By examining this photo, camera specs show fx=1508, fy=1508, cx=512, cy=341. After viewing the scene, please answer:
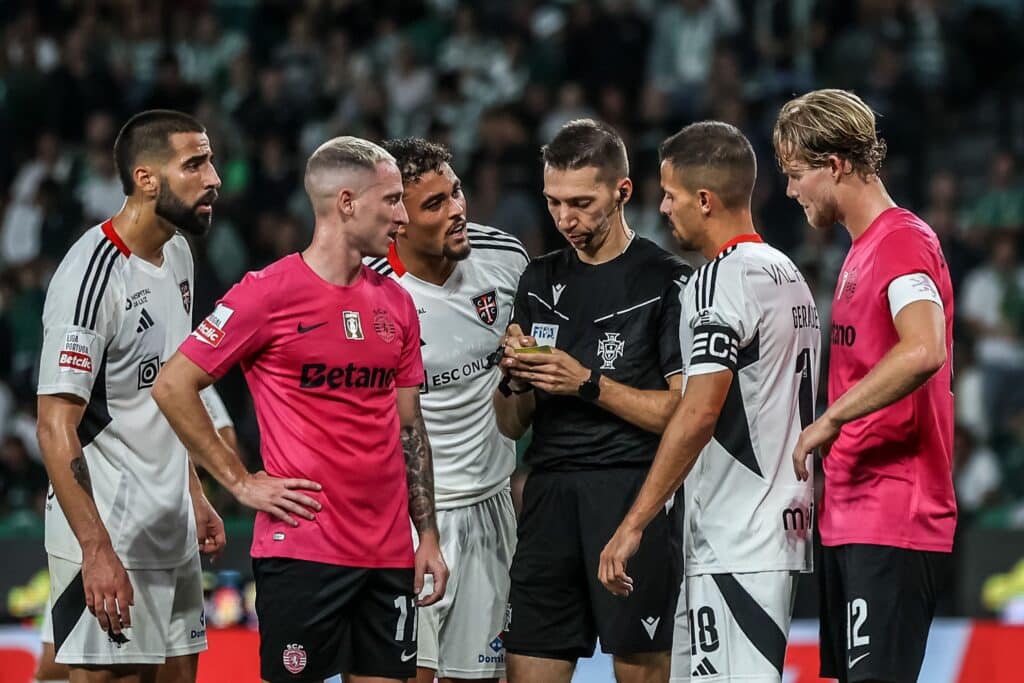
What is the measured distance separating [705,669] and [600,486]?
81cm

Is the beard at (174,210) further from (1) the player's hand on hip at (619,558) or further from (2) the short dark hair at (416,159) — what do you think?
(1) the player's hand on hip at (619,558)

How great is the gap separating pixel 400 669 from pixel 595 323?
139cm

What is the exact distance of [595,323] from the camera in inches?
211

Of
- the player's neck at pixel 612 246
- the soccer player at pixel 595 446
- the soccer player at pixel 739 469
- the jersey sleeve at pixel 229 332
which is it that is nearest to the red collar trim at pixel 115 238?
the jersey sleeve at pixel 229 332

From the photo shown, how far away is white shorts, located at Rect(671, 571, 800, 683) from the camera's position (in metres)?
4.74

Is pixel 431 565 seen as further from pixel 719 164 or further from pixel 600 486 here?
pixel 719 164

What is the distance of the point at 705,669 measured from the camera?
480 cm

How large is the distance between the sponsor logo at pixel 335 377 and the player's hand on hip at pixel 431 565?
587 mm

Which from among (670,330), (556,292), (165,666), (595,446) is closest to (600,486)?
(595,446)

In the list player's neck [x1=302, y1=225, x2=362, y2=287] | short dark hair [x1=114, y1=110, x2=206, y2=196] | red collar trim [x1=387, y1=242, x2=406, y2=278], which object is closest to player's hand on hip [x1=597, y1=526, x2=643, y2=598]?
player's neck [x1=302, y1=225, x2=362, y2=287]

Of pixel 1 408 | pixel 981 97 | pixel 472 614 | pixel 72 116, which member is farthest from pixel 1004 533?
pixel 72 116

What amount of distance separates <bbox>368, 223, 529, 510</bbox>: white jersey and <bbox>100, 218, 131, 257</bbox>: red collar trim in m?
0.96

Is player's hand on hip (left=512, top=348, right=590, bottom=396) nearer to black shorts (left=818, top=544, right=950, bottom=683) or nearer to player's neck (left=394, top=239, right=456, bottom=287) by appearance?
player's neck (left=394, top=239, right=456, bottom=287)

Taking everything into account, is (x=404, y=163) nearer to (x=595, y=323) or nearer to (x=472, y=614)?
(x=595, y=323)
